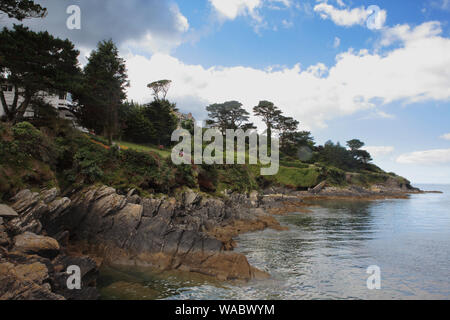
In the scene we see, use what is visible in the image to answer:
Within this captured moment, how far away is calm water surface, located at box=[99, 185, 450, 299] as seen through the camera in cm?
1268

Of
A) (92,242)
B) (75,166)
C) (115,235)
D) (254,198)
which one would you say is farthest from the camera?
(254,198)

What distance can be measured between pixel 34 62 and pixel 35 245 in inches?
721

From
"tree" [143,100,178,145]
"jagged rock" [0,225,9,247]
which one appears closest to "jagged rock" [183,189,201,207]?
"jagged rock" [0,225,9,247]

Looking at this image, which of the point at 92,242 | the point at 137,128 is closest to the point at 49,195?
the point at 92,242

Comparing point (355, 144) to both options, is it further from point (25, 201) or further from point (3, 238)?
point (3, 238)

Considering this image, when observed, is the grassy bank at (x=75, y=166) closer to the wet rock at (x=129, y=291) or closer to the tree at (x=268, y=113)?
the wet rock at (x=129, y=291)

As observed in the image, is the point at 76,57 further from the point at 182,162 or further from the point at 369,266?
the point at 369,266

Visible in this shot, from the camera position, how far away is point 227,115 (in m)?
85.4

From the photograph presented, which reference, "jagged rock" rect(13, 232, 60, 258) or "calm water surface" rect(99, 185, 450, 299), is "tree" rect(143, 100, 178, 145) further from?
"jagged rock" rect(13, 232, 60, 258)

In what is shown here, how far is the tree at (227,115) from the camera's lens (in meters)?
84.4

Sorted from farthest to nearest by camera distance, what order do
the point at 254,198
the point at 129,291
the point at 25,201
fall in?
the point at 254,198, the point at 25,201, the point at 129,291

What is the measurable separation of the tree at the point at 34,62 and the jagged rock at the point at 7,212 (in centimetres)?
1380

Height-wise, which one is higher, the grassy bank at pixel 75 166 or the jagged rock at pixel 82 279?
the grassy bank at pixel 75 166

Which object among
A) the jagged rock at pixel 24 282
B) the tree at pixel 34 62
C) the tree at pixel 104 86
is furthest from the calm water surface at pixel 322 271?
the tree at pixel 104 86
